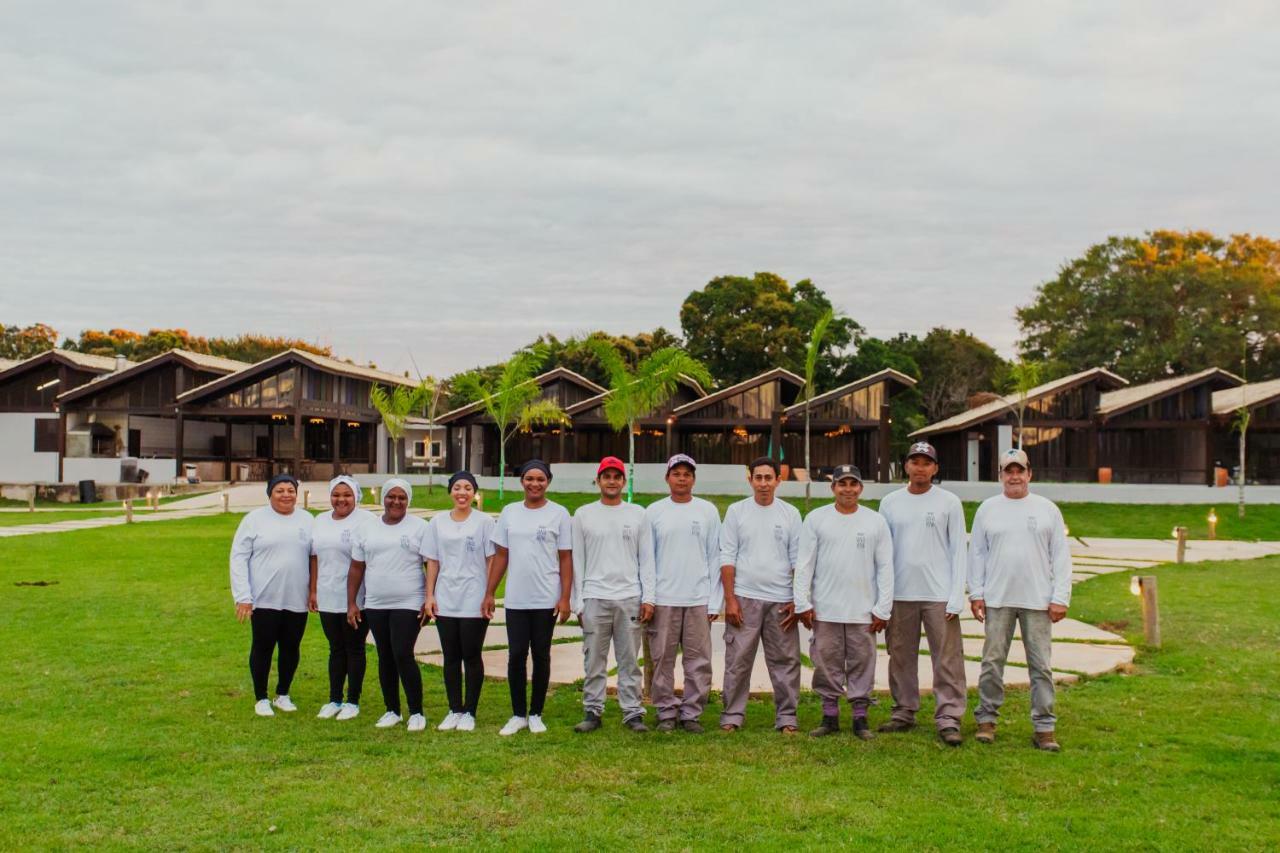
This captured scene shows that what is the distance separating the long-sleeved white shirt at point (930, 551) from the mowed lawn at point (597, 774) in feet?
3.06

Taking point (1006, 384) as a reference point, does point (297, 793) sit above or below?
below

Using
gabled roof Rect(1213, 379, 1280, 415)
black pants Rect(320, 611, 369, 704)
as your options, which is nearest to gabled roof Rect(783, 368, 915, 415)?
gabled roof Rect(1213, 379, 1280, 415)

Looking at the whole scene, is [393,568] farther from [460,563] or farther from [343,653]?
[343,653]

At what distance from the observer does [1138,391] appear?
39375 mm

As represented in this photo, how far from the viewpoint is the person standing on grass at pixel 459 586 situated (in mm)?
6883

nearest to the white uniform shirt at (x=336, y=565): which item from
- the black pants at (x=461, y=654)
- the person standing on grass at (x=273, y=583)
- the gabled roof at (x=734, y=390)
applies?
the person standing on grass at (x=273, y=583)

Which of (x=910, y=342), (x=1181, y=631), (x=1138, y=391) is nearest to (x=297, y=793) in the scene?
(x=1181, y=631)

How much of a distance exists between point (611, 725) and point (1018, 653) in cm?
461

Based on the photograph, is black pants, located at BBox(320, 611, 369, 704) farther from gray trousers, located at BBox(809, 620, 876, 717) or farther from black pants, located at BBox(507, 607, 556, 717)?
gray trousers, located at BBox(809, 620, 876, 717)

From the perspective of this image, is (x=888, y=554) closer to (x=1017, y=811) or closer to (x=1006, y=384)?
(x=1017, y=811)

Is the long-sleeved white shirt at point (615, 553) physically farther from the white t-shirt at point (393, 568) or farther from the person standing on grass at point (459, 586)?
the white t-shirt at point (393, 568)

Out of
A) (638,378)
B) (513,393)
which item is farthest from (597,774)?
(513,393)

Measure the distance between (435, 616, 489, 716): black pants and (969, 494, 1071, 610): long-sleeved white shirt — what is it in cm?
322

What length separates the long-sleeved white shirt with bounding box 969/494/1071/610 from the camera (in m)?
6.54
